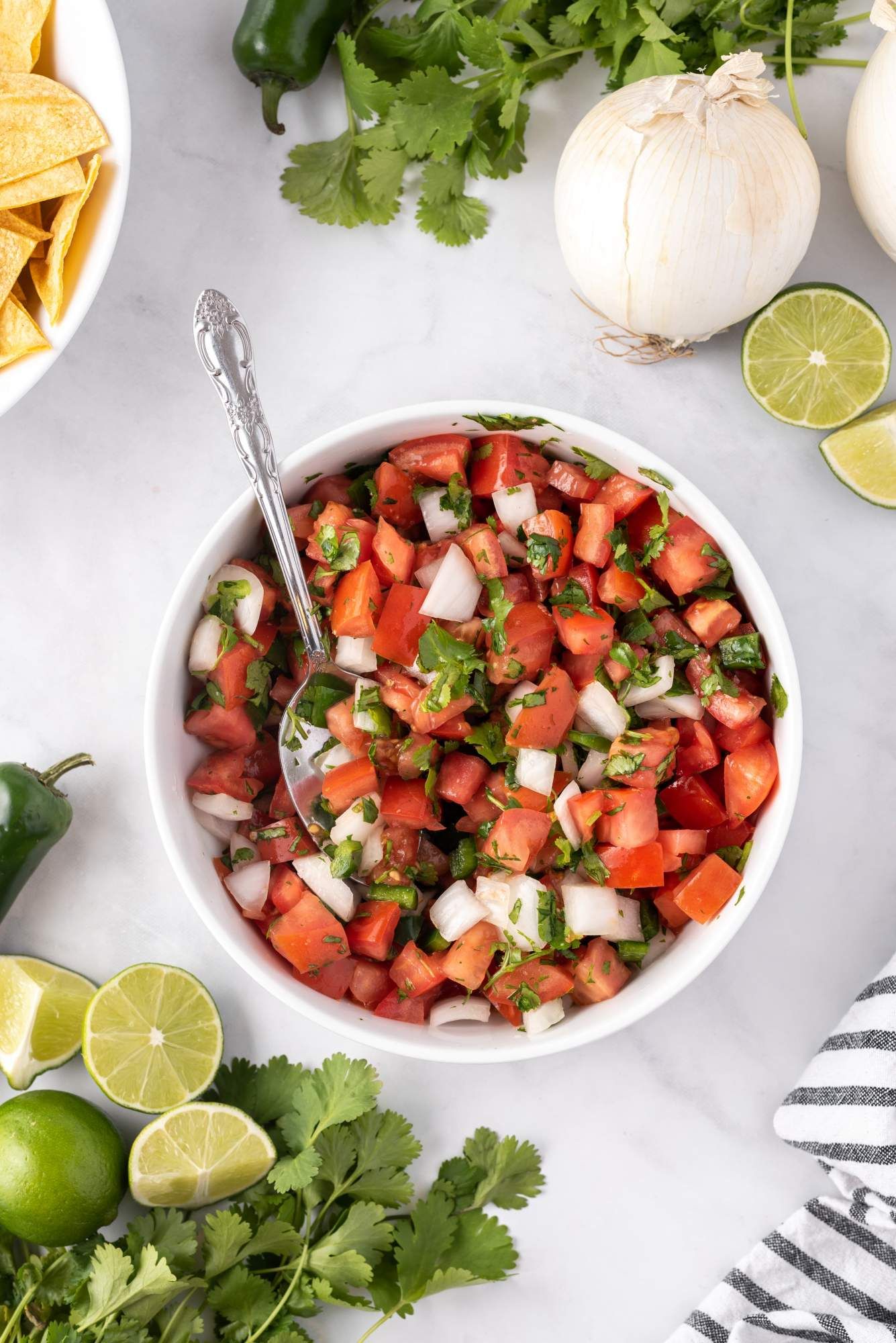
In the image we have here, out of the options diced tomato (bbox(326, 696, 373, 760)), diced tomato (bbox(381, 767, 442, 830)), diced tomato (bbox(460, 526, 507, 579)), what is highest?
diced tomato (bbox(460, 526, 507, 579))

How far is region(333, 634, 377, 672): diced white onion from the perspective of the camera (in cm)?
181

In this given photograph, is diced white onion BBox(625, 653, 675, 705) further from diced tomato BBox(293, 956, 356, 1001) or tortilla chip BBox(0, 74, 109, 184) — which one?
tortilla chip BBox(0, 74, 109, 184)

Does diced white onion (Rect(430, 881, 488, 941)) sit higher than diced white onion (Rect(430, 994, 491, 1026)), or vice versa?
diced white onion (Rect(430, 881, 488, 941))

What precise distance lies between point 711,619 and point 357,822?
667 mm

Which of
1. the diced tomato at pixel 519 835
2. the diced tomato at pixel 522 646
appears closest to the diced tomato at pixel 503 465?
the diced tomato at pixel 522 646

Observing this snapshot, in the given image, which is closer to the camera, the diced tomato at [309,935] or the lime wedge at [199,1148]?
the diced tomato at [309,935]

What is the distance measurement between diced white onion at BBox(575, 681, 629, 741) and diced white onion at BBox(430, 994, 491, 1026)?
505mm

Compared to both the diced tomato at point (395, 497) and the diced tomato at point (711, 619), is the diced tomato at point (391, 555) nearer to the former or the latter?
the diced tomato at point (395, 497)

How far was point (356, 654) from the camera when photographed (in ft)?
5.94

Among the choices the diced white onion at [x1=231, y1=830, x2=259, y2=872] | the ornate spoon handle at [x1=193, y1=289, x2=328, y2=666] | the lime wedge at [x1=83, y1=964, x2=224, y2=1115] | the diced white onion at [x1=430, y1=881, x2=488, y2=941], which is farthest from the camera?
the lime wedge at [x1=83, y1=964, x2=224, y2=1115]

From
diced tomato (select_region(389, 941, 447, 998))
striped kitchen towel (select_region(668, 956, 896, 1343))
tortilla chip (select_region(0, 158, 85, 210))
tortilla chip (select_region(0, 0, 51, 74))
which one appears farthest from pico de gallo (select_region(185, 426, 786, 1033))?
tortilla chip (select_region(0, 0, 51, 74))

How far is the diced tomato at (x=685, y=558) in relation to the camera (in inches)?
69.8

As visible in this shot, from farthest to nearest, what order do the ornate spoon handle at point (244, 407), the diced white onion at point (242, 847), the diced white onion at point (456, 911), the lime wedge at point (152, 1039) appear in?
the lime wedge at point (152, 1039) → the diced white onion at point (242, 847) → the diced white onion at point (456, 911) → the ornate spoon handle at point (244, 407)

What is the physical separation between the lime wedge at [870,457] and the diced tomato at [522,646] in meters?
0.65
